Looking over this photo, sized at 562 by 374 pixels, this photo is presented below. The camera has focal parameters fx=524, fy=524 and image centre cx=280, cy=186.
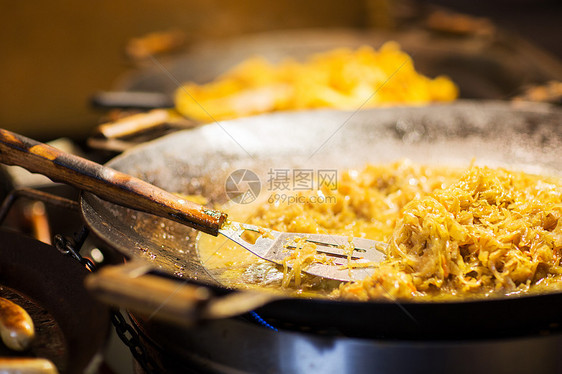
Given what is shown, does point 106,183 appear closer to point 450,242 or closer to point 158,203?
point 158,203

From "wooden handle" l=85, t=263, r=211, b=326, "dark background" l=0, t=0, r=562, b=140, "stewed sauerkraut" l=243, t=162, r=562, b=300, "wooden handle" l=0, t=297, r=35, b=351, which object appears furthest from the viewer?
"dark background" l=0, t=0, r=562, b=140

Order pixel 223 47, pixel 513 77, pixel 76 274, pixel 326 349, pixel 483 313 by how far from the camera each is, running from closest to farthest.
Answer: pixel 483 313, pixel 326 349, pixel 76 274, pixel 513 77, pixel 223 47

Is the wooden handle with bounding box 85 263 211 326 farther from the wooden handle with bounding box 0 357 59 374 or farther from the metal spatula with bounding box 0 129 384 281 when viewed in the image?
the metal spatula with bounding box 0 129 384 281

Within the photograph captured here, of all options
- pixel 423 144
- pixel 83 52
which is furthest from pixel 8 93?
pixel 423 144

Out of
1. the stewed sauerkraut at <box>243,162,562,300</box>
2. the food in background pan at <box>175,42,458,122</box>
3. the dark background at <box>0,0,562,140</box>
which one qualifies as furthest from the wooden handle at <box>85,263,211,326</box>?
the dark background at <box>0,0,562,140</box>

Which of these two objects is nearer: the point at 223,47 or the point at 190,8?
the point at 223,47

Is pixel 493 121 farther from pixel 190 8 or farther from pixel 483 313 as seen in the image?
pixel 190 8

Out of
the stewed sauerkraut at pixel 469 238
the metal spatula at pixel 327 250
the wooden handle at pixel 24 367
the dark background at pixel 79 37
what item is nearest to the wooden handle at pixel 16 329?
the wooden handle at pixel 24 367
